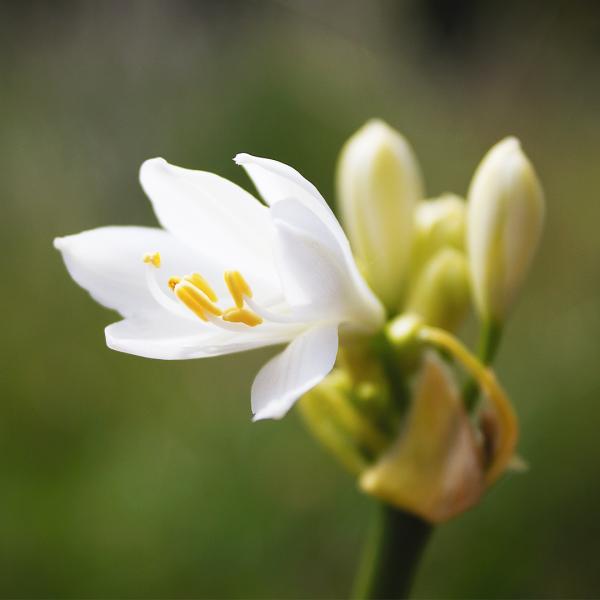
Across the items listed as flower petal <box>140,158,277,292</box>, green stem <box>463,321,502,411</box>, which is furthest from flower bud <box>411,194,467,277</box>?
flower petal <box>140,158,277,292</box>

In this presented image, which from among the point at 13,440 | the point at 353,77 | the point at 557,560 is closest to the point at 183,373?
the point at 13,440

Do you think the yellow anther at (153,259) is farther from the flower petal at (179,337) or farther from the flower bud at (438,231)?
the flower bud at (438,231)

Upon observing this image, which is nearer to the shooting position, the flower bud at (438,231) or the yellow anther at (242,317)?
the yellow anther at (242,317)

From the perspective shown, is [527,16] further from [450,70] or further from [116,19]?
[116,19]

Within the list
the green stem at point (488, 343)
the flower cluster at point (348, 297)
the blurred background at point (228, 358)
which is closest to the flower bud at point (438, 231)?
the flower cluster at point (348, 297)

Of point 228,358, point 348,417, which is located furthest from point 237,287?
point 228,358

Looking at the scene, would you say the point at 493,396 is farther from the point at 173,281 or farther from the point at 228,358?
the point at 228,358

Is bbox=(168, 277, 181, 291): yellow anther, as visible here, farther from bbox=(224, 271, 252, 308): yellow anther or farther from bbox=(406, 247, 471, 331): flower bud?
bbox=(406, 247, 471, 331): flower bud
